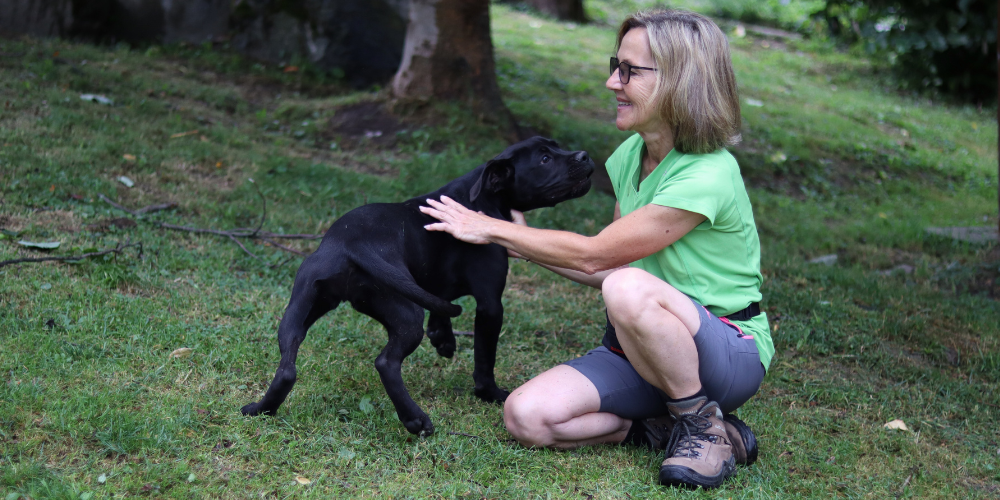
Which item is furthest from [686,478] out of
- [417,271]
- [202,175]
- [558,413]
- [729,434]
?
[202,175]

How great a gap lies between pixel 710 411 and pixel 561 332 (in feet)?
5.68

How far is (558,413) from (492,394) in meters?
0.66

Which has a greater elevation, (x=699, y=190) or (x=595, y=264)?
(x=699, y=190)

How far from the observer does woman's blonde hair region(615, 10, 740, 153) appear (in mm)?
3166

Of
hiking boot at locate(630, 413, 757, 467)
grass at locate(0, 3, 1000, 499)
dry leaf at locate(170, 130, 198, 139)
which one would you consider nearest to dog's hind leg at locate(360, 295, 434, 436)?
grass at locate(0, 3, 1000, 499)

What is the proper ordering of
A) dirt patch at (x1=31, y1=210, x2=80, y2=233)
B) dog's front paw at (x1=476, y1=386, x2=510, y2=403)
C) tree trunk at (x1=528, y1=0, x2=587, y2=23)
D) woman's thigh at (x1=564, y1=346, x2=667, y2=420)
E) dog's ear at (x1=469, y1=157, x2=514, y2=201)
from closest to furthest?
woman's thigh at (x1=564, y1=346, x2=667, y2=420) → dog's ear at (x1=469, y1=157, x2=514, y2=201) → dog's front paw at (x1=476, y1=386, x2=510, y2=403) → dirt patch at (x1=31, y1=210, x2=80, y2=233) → tree trunk at (x1=528, y1=0, x2=587, y2=23)

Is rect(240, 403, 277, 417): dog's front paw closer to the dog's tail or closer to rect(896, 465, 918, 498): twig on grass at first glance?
the dog's tail

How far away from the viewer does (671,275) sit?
11.0 ft

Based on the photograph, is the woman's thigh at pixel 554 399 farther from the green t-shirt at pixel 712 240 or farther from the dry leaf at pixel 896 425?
the dry leaf at pixel 896 425

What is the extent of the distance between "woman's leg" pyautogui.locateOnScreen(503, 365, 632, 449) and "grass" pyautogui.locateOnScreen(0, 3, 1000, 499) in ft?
0.31

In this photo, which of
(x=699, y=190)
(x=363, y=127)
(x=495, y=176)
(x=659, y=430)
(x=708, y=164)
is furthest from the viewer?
(x=363, y=127)

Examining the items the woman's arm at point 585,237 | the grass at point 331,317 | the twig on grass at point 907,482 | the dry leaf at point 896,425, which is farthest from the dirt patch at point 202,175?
the twig on grass at point 907,482

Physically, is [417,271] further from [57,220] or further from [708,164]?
[57,220]

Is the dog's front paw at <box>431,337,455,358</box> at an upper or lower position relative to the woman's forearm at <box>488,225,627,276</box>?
lower
